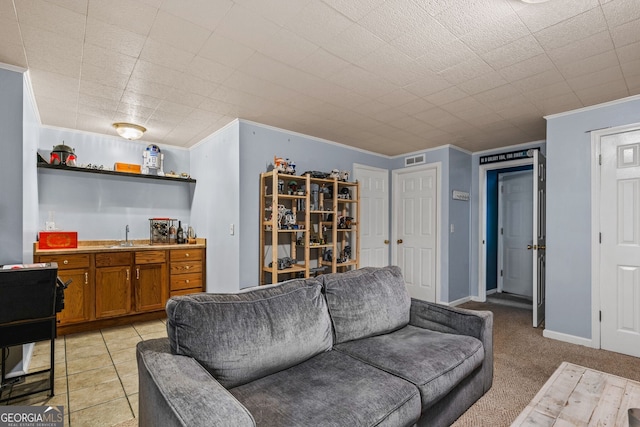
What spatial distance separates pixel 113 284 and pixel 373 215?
369 centimetres

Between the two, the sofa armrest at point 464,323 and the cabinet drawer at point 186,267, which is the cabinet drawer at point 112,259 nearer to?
the cabinet drawer at point 186,267

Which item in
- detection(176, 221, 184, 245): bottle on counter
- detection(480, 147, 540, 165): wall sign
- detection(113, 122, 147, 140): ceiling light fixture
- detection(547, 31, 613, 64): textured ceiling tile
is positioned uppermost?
detection(547, 31, 613, 64): textured ceiling tile

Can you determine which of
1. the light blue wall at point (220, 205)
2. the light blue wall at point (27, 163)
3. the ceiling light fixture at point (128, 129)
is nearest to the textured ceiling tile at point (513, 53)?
the light blue wall at point (220, 205)

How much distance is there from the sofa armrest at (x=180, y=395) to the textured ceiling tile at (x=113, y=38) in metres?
1.92

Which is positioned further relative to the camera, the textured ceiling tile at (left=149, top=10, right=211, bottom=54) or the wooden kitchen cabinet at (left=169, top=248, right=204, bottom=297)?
the wooden kitchen cabinet at (left=169, top=248, right=204, bottom=297)

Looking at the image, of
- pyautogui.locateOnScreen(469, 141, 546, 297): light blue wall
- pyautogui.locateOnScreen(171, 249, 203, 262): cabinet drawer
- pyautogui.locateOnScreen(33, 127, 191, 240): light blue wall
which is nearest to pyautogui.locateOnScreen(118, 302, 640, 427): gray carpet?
pyautogui.locateOnScreen(469, 141, 546, 297): light blue wall

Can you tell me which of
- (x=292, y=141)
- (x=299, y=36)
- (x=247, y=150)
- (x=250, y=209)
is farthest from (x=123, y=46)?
(x=292, y=141)

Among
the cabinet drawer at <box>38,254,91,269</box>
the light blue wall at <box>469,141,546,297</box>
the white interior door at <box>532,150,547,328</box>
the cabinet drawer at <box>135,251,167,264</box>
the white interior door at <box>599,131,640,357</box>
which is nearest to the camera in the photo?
the white interior door at <box>599,131,640,357</box>

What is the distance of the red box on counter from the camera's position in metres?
3.46

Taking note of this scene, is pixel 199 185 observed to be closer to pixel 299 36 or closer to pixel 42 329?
pixel 42 329

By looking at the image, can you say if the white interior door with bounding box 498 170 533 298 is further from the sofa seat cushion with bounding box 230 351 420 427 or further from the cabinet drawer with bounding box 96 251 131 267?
the cabinet drawer with bounding box 96 251 131 267

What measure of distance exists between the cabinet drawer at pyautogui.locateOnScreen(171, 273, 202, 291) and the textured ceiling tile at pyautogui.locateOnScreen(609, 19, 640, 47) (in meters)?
4.69

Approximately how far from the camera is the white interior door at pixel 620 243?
9.77 feet

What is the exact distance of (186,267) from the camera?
4.26 metres
